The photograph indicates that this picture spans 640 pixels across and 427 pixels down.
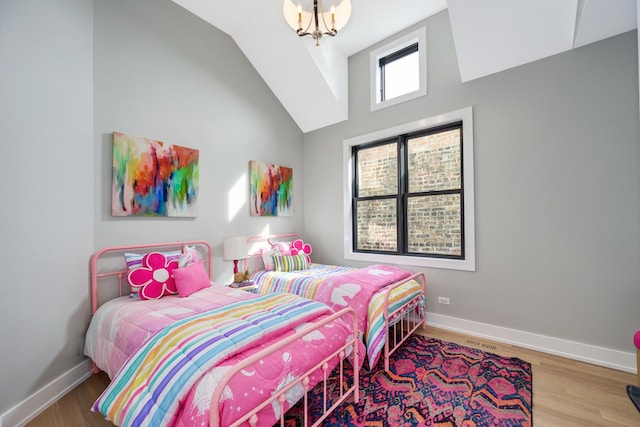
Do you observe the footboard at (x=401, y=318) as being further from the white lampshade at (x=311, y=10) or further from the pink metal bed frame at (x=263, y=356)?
the white lampshade at (x=311, y=10)

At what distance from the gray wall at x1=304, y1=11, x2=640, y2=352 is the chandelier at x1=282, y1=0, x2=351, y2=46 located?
1372mm

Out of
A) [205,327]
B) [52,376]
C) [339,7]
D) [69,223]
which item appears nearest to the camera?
[205,327]

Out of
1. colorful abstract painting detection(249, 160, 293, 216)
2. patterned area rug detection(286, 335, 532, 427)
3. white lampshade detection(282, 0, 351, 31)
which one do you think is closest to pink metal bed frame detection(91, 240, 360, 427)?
patterned area rug detection(286, 335, 532, 427)

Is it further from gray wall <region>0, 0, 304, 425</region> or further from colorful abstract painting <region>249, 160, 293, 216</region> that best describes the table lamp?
colorful abstract painting <region>249, 160, 293, 216</region>

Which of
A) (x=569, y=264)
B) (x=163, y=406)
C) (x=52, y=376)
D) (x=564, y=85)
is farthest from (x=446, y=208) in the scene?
(x=52, y=376)

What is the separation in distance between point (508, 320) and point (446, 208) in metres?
1.33

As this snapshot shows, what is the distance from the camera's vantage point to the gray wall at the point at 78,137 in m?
1.74

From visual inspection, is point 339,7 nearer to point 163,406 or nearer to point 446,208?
point 446,208

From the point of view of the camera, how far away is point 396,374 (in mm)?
2186

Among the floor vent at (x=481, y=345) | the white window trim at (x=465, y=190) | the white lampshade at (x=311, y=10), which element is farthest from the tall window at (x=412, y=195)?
the white lampshade at (x=311, y=10)

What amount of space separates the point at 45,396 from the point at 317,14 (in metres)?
3.60

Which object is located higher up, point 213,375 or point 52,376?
point 213,375

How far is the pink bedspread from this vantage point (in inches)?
45.2

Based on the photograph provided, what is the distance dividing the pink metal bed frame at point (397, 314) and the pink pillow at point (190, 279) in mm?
949
